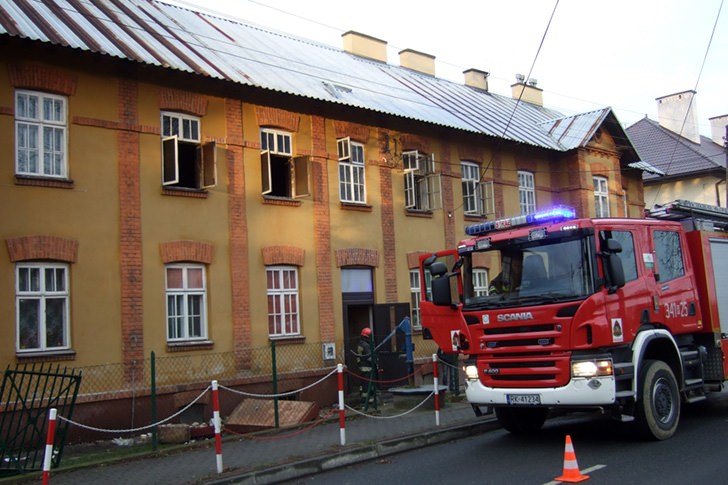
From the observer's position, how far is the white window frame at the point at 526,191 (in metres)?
23.8

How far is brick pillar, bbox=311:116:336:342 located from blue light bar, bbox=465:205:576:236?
645cm

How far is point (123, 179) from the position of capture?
14.6m

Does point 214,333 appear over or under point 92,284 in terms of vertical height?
under

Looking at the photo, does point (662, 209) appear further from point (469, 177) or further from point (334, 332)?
point (469, 177)

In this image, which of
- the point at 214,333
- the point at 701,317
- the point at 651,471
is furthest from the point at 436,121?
the point at 651,471

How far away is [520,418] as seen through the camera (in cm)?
1180

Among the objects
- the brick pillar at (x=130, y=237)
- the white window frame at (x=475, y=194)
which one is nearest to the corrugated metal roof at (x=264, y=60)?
the brick pillar at (x=130, y=237)

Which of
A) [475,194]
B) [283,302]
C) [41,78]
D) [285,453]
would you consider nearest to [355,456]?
[285,453]

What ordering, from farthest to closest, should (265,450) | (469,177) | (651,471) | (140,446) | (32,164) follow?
(469,177)
(32,164)
(140,446)
(265,450)
(651,471)

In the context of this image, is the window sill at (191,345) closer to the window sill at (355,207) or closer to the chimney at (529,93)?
the window sill at (355,207)

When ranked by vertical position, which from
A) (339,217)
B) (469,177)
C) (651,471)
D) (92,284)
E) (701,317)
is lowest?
(651,471)

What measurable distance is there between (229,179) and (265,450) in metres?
6.78

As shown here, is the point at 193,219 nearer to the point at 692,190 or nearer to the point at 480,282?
the point at 480,282

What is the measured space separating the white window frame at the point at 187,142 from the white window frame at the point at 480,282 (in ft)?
22.2
